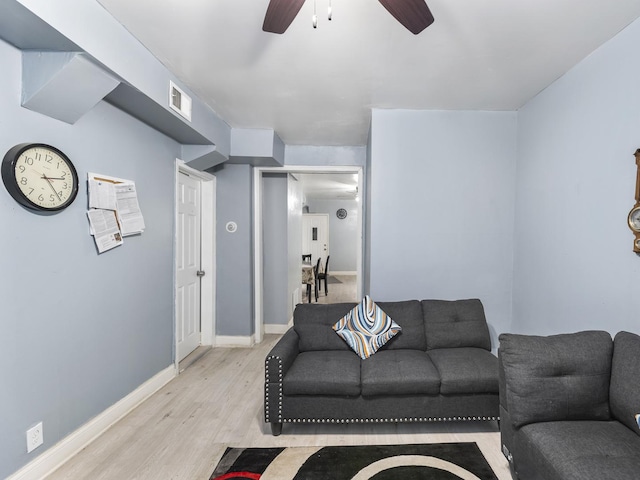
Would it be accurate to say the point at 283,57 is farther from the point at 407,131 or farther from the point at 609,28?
the point at 609,28

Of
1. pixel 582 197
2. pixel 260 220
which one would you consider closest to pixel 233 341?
pixel 260 220

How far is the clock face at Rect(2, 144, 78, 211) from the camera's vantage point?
1645mm

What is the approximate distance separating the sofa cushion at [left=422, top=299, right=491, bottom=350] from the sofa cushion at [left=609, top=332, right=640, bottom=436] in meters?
1.03

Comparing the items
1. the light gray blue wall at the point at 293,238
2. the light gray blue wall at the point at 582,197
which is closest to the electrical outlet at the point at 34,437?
the light gray blue wall at the point at 293,238

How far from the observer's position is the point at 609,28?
1900mm

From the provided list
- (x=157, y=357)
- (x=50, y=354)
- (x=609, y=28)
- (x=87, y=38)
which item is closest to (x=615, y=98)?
(x=609, y=28)

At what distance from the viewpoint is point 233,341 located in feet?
13.6

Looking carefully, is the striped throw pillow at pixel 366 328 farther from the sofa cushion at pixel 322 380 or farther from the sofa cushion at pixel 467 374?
the sofa cushion at pixel 467 374

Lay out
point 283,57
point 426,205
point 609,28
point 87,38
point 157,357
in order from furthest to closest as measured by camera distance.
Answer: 1. point 426,205
2. point 157,357
3. point 283,57
4. point 609,28
5. point 87,38

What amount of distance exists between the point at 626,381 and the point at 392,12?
2006mm

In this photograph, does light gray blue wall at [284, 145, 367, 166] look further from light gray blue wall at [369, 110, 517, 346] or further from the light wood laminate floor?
the light wood laminate floor

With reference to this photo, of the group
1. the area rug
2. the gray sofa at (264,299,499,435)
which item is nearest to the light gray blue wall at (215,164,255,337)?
the gray sofa at (264,299,499,435)

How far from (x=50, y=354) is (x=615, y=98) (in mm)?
3603

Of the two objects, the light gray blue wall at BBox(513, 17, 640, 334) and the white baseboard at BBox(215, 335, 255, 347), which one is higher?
the light gray blue wall at BBox(513, 17, 640, 334)
